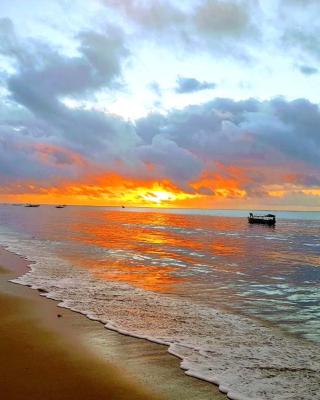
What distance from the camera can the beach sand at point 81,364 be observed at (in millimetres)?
7109

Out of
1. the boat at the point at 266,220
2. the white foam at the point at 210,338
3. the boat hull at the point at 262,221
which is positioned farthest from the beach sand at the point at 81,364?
Result: the boat hull at the point at 262,221

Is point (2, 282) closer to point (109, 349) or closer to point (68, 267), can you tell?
point (68, 267)

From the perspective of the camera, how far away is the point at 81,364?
8.43 metres

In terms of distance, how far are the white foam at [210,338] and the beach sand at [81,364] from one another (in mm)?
518

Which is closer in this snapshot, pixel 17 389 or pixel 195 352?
pixel 17 389

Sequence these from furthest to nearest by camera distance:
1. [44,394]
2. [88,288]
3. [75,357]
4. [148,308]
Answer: [88,288] < [148,308] < [75,357] < [44,394]

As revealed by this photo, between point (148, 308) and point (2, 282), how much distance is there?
25.1 feet

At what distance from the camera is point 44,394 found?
268 inches

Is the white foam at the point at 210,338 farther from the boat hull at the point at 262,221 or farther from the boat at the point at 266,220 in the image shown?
the boat hull at the point at 262,221

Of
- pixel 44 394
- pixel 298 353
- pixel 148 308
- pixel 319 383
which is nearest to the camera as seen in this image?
pixel 44 394

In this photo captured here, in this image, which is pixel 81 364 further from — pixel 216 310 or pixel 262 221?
pixel 262 221

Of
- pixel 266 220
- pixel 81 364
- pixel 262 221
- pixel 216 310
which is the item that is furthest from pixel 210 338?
pixel 262 221

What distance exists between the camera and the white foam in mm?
8102

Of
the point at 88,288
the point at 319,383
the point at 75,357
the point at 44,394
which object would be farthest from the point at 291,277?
the point at 44,394
